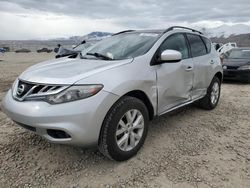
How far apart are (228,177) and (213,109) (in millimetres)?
2727

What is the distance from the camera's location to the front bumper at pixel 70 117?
2.62m

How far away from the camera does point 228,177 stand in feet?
9.39

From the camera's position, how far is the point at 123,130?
10.0 feet

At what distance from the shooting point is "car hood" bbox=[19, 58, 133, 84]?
277cm

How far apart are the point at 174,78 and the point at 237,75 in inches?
242

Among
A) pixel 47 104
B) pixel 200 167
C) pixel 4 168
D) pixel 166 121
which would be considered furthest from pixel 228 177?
pixel 4 168

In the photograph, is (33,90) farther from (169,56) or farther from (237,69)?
(237,69)

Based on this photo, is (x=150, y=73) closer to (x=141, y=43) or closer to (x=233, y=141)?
(x=141, y=43)

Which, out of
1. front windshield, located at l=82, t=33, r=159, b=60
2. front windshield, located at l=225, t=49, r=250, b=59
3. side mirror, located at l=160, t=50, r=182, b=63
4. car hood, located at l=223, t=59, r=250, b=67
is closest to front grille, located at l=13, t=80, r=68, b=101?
front windshield, located at l=82, t=33, r=159, b=60

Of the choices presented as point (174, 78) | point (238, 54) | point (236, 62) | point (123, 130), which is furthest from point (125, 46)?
point (238, 54)

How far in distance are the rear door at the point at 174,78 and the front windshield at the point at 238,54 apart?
6605 mm

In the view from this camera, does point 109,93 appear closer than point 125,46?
Yes

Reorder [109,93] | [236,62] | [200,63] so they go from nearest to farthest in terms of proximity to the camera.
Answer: [109,93] → [200,63] → [236,62]

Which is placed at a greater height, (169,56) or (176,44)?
(176,44)
